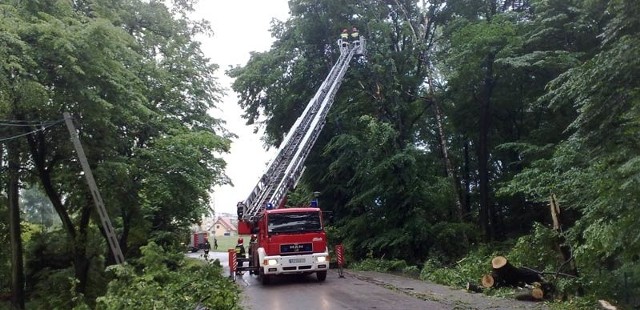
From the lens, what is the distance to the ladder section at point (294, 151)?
65.6 ft

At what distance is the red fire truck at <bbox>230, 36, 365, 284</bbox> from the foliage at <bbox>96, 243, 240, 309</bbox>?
222cm

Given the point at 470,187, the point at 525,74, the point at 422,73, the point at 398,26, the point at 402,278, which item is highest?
the point at 398,26

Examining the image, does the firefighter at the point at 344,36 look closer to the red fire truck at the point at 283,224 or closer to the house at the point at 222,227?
the red fire truck at the point at 283,224

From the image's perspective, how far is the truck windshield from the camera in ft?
58.6

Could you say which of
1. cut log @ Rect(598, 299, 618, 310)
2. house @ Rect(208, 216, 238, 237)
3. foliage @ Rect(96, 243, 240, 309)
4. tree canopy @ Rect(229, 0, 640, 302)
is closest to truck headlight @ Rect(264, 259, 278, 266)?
foliage @ Rect(96, 243, 240, 309)

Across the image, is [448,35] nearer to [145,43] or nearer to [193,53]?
[193,53]

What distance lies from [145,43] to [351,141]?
10.6 metres

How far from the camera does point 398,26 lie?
2953 cm

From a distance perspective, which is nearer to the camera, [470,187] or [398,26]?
[398,26]

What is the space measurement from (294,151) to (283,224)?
5.78 metres

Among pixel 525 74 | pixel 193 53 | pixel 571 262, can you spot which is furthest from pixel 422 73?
pixel 571 262

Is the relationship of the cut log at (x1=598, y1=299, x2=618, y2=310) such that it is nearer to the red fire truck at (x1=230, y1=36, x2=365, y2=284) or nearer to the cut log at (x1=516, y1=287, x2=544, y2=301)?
the cut log at (x1=516, y1=287, x2=544, y2=301)

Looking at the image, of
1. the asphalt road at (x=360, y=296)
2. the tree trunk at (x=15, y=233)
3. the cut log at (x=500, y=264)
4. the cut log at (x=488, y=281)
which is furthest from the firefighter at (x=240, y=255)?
the cut log at (x=500, y=264)

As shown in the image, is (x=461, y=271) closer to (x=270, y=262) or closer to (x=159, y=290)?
(x=270, y=262)
